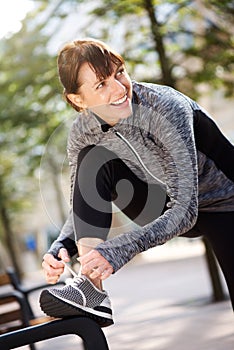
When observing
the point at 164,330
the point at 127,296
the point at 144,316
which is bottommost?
the point at 127,296

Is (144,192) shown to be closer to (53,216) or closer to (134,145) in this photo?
(134,145)

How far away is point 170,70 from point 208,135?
6010 millimetres

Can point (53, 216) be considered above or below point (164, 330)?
above

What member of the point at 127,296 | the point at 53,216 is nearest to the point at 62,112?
the point at 127,296

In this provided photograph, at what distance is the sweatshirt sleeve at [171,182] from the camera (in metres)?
2.10

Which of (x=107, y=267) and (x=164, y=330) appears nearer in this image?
(x=107, y=267)

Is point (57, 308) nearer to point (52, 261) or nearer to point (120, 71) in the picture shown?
point (52, 261)

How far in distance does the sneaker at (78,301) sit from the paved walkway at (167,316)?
2.42 metres

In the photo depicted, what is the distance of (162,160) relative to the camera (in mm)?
2424

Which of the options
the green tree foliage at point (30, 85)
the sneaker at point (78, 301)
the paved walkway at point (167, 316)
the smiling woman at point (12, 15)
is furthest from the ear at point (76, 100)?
the smiling woman at point (12, 15)

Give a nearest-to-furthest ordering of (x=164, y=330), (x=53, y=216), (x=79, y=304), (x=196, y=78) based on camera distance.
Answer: (x=79, y=304), (x=53, y=216), (x=164, y=330), (x=196, y=78)

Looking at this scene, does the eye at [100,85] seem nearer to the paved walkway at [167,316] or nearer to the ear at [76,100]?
the ear at [76,100]

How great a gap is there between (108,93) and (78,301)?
72 centimetres

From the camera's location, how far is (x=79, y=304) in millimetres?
2027
